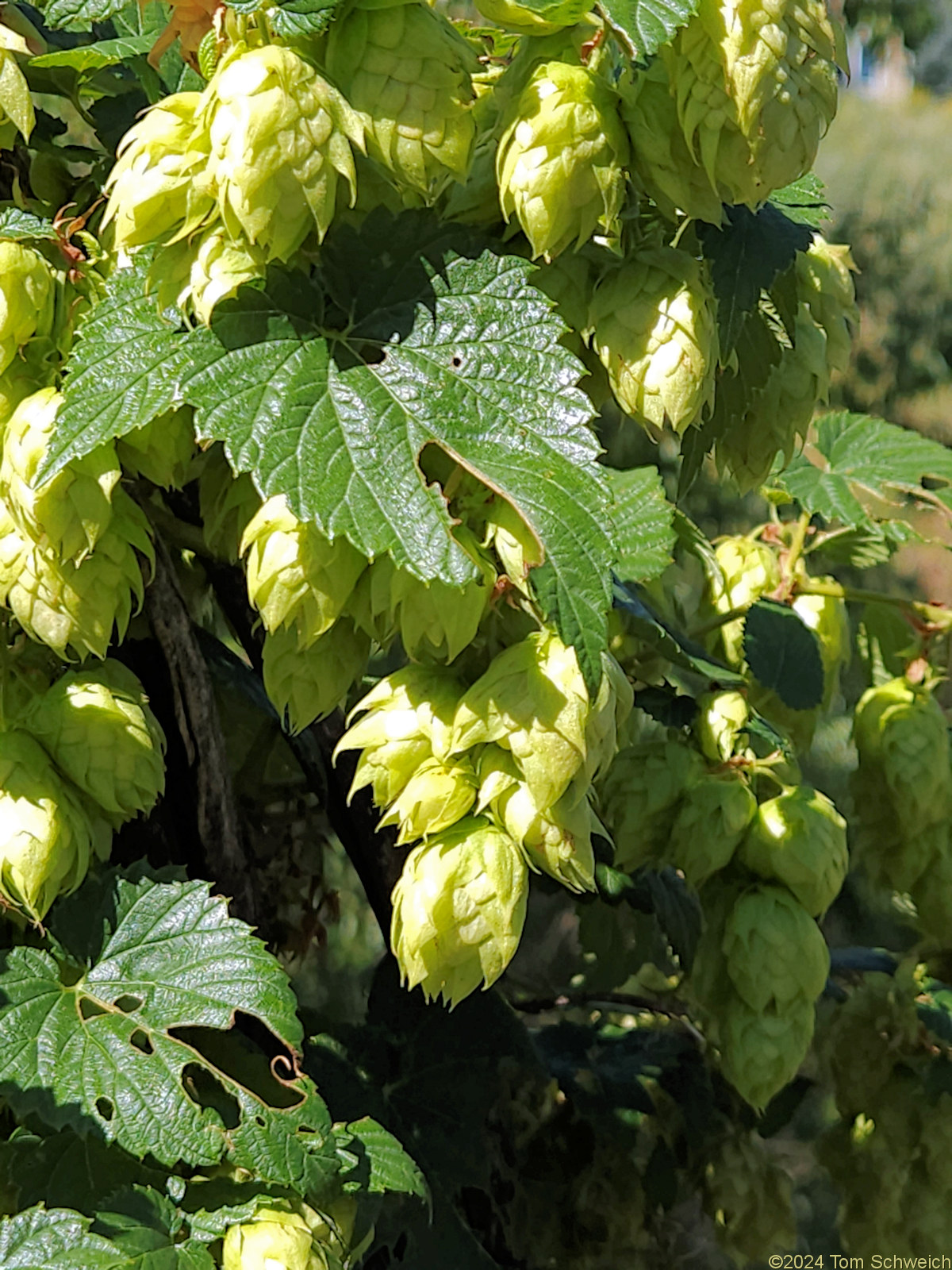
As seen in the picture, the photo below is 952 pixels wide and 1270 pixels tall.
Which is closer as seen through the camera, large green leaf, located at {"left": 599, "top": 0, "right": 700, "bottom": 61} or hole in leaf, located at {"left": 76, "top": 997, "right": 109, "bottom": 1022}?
large green leaf, located at {"left": 599, "top": 0, "right": 700, "bottom": 61}

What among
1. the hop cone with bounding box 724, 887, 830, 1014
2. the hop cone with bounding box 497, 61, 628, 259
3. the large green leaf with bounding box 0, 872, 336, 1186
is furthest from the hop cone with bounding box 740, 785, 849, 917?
the hop cone with bounding box 497, 61, 628, 259

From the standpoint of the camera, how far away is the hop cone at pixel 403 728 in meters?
0.47

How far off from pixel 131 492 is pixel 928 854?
0.63 meters

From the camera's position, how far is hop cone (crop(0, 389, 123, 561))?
0.47m

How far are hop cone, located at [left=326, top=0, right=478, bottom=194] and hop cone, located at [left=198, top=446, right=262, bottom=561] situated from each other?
0.13 m

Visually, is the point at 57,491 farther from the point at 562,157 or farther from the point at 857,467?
the point at 857,467

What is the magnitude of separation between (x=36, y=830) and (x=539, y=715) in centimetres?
20

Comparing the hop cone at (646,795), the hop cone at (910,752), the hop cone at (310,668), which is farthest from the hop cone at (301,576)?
the hop cone at (910,752)

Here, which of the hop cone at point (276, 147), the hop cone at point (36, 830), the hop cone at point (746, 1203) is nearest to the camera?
the hop cone at point (276, 147)

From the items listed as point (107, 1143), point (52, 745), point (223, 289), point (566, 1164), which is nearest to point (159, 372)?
point (223, 289)

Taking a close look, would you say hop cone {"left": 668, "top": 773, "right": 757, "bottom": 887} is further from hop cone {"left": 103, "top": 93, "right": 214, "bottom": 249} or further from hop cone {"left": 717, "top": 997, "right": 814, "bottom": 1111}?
hop cone {"left": 103, "top": 93, "right": 214, "bottom": 249}

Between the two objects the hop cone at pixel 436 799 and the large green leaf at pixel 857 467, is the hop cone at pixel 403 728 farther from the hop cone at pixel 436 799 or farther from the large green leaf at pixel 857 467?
the large green leaf at pixel 857 467

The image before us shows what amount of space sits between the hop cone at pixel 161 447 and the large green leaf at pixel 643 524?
222mm

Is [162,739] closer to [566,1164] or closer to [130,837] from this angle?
[130,837]
